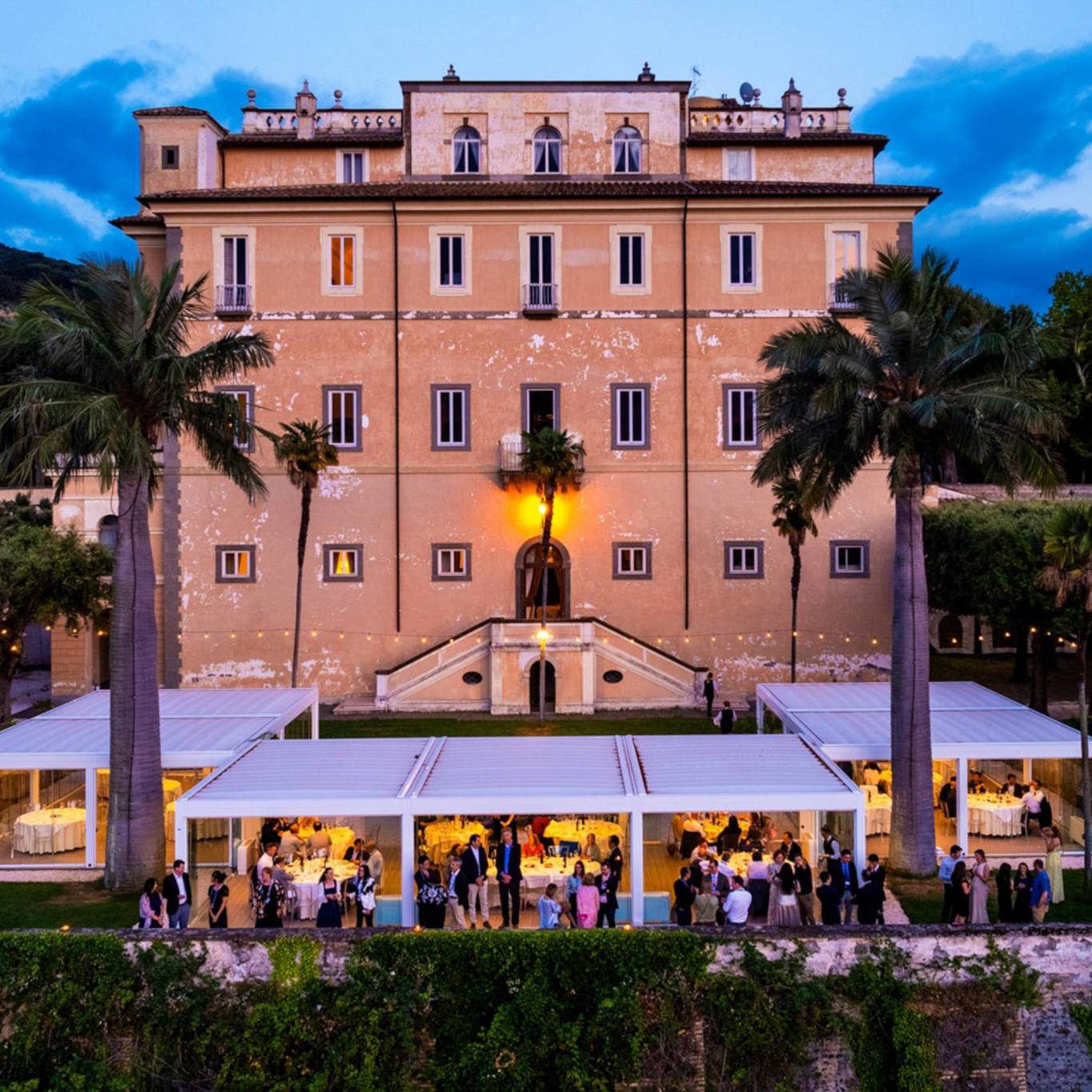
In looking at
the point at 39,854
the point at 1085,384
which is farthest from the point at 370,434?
the point at 1085,384

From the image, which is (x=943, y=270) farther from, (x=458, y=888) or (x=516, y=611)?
(x=516, y=611)

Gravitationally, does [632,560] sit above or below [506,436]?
below

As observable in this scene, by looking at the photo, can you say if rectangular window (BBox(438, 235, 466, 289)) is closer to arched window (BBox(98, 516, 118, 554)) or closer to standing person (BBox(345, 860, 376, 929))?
arched window (BBox(98, 516, 118, 554))

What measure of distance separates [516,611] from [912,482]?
58.1ft

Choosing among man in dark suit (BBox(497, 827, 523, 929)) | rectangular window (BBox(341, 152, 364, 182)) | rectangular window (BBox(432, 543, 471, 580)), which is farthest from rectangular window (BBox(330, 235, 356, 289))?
man in dark suit (BBox(497, 827, 523, 929))

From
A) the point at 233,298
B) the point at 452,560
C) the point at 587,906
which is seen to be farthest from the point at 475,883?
the point at 233,298

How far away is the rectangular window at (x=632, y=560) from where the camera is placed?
33219 millimetres

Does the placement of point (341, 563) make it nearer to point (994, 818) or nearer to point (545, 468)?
point (545, 468)

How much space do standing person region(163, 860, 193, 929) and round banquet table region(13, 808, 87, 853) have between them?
16.5ft

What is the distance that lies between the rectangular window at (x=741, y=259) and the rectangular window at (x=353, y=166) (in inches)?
483

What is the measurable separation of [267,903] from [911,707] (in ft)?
34.3

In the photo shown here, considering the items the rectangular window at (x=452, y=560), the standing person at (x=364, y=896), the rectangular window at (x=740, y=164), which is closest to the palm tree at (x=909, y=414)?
the standing person at (x=364, y=896)

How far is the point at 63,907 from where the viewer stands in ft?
52.9

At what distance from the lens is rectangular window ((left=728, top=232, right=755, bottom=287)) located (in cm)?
3312
